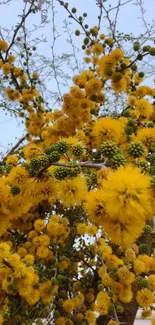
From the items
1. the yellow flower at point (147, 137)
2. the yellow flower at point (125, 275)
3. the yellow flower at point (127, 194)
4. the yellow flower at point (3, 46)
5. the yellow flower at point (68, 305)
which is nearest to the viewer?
the yellow flower at point (127, 194)

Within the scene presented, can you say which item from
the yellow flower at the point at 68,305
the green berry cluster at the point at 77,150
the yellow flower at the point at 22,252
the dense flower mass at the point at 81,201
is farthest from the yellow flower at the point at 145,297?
the green berry cluster at the point at 77,150

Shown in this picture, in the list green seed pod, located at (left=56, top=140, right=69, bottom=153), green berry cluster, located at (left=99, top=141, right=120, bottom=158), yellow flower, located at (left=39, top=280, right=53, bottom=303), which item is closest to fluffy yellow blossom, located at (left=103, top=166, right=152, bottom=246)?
green berry cluster, located at (left=99, top=141, right=120, bottom=158)

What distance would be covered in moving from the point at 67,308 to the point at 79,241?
0.43 metres

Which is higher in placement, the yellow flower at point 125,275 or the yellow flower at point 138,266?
the yellow flower at point 138,266

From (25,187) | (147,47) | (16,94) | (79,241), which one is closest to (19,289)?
(25,187)

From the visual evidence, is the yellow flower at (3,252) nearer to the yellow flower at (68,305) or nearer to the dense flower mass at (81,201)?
the dense flower mass at (81,201)

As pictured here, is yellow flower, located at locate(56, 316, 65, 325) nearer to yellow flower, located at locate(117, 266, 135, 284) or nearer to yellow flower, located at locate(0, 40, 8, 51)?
yellow flower, located at locate(117, 266, 135, 284)

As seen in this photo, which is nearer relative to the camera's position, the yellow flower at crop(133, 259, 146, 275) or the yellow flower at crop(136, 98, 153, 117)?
the yellow flower at crop(133, 259, 146, 275)

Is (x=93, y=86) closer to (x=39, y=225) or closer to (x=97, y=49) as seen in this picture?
(x=97, y=49)

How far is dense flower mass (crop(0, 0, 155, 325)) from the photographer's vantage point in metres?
0.98

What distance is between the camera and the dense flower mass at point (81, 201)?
98cm

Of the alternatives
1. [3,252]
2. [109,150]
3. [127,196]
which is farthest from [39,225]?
[127,196]

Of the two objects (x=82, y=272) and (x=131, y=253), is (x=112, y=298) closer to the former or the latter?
(x=131, y=253)

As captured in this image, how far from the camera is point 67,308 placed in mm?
1900
